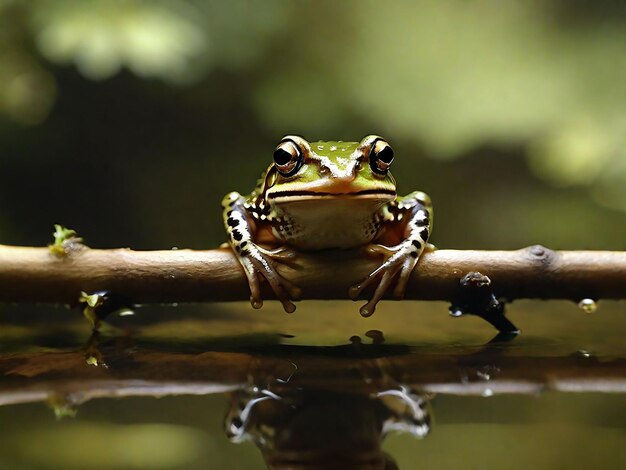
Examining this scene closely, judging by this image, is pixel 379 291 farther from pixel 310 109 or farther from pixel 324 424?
pixel 310 109

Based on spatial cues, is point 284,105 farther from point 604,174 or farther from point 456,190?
point 604,174

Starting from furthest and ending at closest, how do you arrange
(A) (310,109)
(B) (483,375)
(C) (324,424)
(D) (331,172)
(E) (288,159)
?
1. (A) (310,109)
2. (E) (288,159)
3. (D) (331,172)
4. (B) (483,375)
5. (C) (324,424)

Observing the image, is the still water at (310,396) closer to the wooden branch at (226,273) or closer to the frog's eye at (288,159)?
the wooden branch at (226,273)

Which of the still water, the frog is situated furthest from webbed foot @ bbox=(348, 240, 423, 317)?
the still water

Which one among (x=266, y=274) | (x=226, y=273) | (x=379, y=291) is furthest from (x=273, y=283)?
(x=379, y=291)

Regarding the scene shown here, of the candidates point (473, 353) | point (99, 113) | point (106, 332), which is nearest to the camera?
point (473, 353)

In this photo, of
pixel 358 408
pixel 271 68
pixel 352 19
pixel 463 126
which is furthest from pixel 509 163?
pixel 358 408

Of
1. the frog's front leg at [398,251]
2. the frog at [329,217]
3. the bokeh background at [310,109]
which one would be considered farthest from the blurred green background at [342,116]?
the frog at [329,217]

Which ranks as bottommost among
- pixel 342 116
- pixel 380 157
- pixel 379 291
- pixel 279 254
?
pixel 379 291
